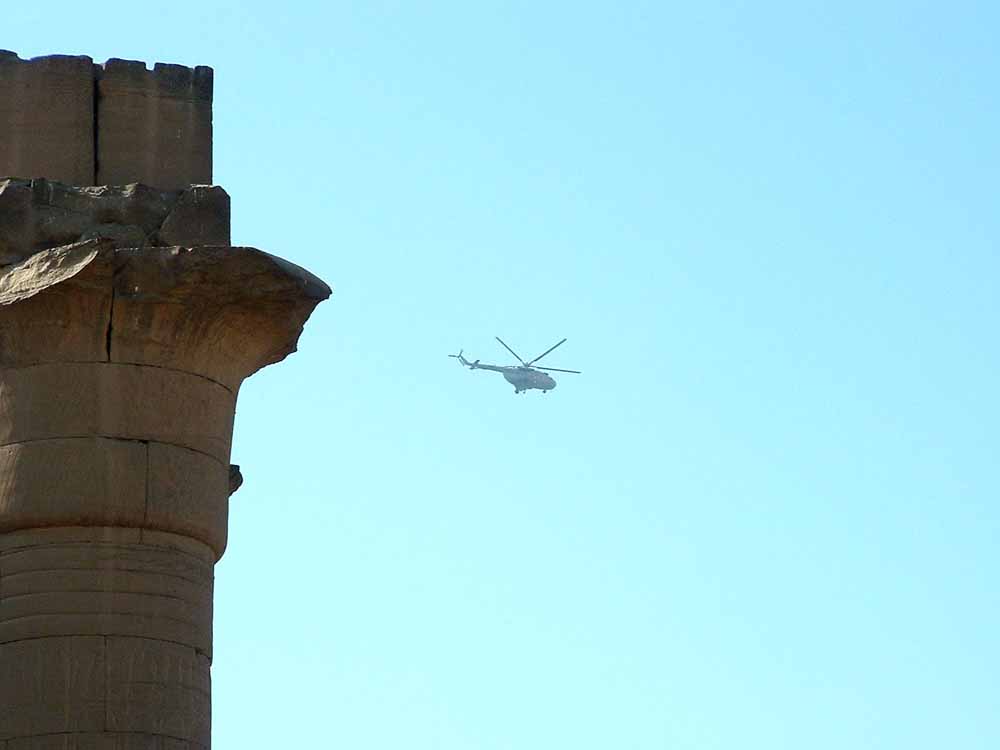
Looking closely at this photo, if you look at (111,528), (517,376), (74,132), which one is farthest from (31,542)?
(517,376)

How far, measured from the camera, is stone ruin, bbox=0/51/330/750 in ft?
42.7

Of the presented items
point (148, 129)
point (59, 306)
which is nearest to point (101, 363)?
point (59, 306)

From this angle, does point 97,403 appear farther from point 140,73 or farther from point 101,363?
point 140,73

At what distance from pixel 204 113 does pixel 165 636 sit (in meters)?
3.12

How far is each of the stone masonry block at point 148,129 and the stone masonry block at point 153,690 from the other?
2739mm

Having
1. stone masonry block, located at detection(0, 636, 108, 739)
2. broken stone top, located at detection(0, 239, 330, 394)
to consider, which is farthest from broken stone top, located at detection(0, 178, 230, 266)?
stone masonry block, located at detection(0, 636, 108, 739)

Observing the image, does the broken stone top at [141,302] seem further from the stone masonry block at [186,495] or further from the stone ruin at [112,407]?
the stone masonry block at [186,495]

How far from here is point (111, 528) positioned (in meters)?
13.2

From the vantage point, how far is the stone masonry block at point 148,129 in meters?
14.2

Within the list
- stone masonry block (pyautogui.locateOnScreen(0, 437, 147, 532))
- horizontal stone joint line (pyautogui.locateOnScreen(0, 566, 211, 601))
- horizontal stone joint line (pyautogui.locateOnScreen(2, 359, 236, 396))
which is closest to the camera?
horizontal stone joint line (pyautogui.locateOnScreen(0, 566, 211, 601))

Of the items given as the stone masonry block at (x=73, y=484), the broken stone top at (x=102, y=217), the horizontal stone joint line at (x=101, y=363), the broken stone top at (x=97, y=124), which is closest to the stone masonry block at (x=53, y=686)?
the stone masonry block at (x=73, y=484)

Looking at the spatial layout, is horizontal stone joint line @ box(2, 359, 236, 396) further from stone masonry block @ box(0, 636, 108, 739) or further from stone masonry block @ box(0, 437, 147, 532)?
stone masonry block @ box(0, 636, 108, 739)

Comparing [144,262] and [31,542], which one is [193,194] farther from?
[31,542]

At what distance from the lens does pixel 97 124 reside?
14.2 m
